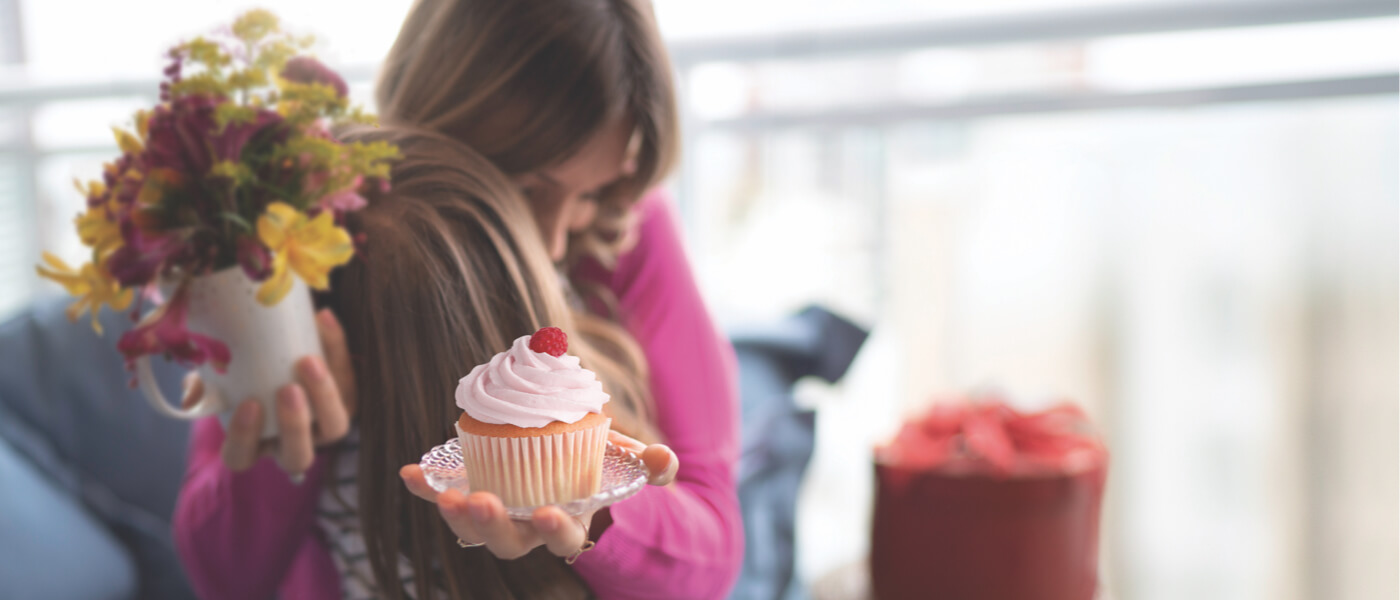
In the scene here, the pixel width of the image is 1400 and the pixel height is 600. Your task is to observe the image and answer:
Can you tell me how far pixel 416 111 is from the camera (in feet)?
1.84

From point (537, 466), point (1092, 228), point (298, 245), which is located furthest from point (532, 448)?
point (1092, 228)

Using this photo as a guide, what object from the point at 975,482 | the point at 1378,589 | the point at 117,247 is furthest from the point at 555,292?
the point at 975,482

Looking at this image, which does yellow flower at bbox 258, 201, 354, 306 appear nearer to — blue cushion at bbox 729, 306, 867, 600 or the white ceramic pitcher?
the white ceramic pitcher

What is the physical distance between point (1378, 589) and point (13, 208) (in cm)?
126

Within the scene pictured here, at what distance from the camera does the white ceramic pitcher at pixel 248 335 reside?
1.70 feet

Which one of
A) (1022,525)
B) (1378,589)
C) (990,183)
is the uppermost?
(990,183)

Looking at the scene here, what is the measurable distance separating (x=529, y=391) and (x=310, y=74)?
294 millimetres

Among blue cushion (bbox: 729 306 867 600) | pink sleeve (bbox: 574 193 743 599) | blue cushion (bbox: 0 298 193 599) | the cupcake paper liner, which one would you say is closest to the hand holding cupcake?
the cupcake paper liner

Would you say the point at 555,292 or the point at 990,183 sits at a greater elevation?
the point at 990,183

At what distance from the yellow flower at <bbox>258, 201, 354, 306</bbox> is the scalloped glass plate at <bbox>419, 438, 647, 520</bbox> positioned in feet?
0.48

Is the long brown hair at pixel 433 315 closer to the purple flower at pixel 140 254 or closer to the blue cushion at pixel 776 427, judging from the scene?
the purple flower at pixel 140 254

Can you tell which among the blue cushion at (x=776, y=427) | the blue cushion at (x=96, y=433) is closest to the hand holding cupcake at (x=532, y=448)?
the blue cushion at (x=776, y=427)

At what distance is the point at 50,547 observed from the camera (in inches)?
40.8

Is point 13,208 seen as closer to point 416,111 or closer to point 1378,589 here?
point 416,111
